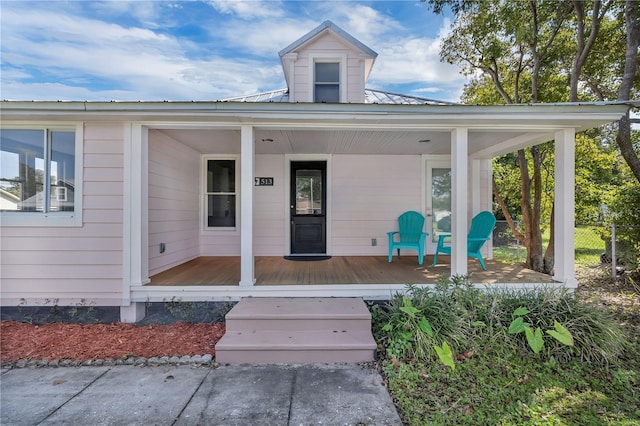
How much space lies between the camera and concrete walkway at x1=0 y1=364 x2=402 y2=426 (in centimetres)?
196

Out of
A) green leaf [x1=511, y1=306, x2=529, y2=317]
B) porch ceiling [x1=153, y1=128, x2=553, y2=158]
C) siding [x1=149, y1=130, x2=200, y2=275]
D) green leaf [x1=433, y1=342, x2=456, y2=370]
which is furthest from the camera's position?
siding [x1=149, y1=130, x2=200, y2=275]

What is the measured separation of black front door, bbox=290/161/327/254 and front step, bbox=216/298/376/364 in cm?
247

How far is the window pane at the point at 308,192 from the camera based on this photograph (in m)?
5.75

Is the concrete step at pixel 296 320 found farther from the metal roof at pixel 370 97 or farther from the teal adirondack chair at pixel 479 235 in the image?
the metal roof at pixel 370 97

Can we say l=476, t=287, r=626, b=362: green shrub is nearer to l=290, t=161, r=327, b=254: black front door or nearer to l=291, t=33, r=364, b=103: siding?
l=290, t=161, r=327, b=254: black front door

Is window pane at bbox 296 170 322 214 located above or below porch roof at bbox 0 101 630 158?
below

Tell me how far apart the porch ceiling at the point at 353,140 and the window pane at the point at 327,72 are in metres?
1.43

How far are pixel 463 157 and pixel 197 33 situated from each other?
7.58 m

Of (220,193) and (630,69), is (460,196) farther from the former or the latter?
(220,193)

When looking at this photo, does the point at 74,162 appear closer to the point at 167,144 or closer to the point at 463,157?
the point at 167,144

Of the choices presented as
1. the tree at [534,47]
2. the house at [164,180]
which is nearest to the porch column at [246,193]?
the house at [164,180]

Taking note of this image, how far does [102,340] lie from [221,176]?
338 centimetres

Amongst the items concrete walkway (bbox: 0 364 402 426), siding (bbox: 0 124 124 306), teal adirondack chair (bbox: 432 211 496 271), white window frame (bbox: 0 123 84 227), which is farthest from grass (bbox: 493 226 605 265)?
white window frame (bbox: 0 123 84 227)

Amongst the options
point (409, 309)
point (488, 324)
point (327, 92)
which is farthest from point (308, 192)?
point (488, 324)
